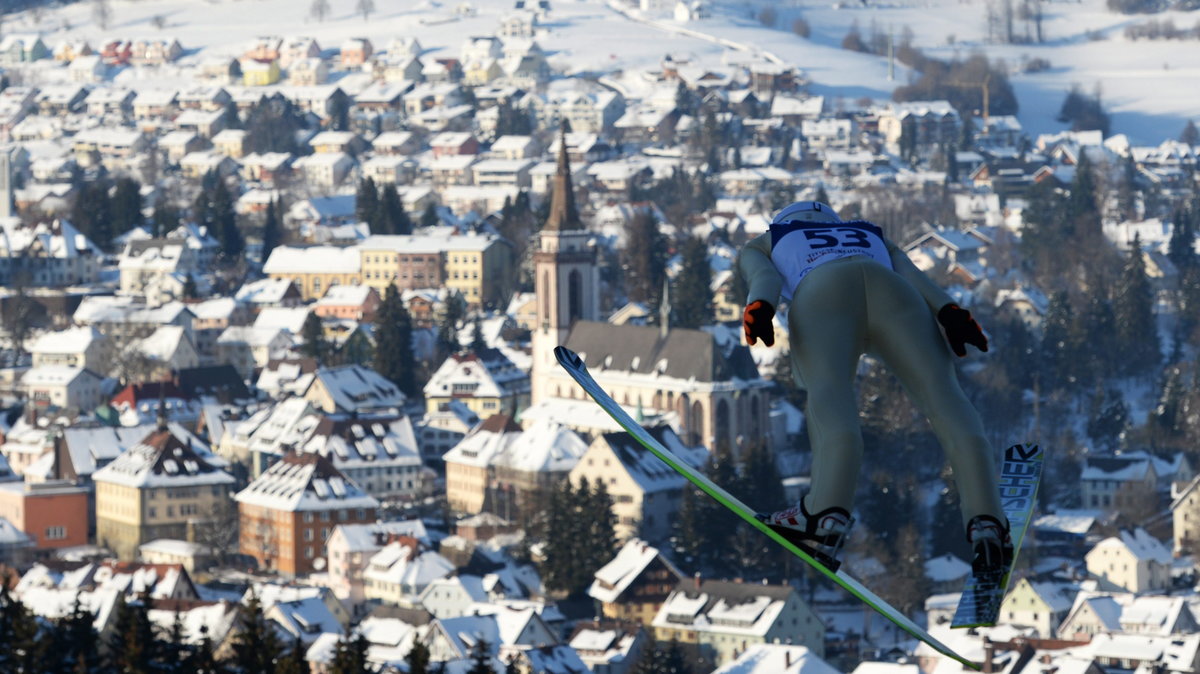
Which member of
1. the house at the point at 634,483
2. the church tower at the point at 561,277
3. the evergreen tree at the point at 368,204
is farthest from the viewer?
the evergreen tree at the point at 368,204

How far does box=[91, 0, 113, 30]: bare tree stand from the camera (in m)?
123

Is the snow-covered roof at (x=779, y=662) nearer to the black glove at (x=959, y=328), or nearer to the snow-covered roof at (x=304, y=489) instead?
the snow-covered roof at (x=304, y=489)

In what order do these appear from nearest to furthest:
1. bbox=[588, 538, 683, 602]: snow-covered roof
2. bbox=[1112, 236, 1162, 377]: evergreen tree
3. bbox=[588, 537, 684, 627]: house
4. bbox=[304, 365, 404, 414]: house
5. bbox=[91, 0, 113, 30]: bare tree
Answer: bbox=[588, 537, 684, 627]: house < bbox=[588, 538, 683, 602]: snow-covered roof < bbox=[304, 365, 404, 414]: house < bbox=[1112, 236, 1162, 377]: evergreen tree < bbox=[91, 0, 113, 30]: bare tree

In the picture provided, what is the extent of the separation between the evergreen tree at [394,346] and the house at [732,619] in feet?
60.4

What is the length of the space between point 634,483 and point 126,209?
108ft

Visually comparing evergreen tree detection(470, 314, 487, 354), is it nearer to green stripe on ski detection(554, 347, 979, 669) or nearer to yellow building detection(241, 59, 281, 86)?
yellow building detection(241, 59, 281, 86)

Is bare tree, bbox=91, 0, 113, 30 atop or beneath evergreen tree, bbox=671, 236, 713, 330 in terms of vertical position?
atop

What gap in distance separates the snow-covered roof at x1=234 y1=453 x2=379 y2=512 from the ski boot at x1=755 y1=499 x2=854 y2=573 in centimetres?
3736

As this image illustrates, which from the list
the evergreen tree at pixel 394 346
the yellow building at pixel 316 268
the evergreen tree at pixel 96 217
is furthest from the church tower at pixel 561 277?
the evergreen tree at pixel 96 217

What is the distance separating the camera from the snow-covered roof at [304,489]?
44.0m

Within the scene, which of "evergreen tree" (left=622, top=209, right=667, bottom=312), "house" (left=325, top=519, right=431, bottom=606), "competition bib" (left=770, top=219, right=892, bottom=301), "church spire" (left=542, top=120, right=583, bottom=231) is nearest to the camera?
"competition bib" (left=770, top=219, right=892, bottom=301)

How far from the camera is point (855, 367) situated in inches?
246

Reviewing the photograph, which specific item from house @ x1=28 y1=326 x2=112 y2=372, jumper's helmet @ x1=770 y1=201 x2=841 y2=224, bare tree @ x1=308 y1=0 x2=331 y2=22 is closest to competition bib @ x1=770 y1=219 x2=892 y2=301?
jumper's helmet @ x1=770 y1=201 x2=841 y2=224

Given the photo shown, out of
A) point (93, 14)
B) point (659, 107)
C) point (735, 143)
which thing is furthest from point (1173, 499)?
point (93, 14)
